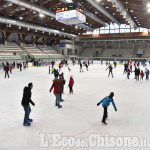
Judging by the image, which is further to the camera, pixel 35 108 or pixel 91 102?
pixel 91 102

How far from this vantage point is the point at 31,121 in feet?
17.9

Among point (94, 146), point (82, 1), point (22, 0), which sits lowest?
point (94, 146)

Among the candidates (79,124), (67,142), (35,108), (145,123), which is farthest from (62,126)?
(145,123)

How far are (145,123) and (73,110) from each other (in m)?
2.65

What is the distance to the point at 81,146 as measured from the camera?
13.4 ft

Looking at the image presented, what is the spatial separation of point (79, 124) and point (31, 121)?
1.57 meters

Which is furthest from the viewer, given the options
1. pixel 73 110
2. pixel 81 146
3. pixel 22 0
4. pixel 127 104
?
pixel 22 0

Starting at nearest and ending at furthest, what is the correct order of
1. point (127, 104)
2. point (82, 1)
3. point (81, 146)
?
1. point (81, 146)
2. point (127, 104)
3. point (82, 1)

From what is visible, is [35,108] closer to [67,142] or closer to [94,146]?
[67,142]

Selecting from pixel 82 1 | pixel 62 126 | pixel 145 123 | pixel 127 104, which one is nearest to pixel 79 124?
pixel 62 126

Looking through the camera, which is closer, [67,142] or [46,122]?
Answer: [67,142]

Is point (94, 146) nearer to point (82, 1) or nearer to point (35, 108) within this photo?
point (35, 108)

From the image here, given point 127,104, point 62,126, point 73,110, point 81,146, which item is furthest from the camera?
point 127,104

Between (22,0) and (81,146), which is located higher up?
(22,0)
